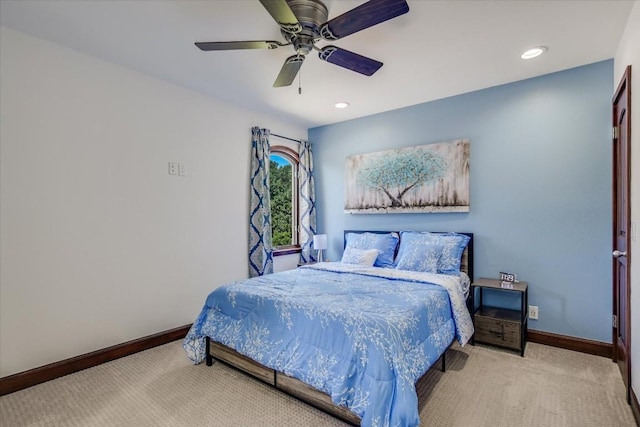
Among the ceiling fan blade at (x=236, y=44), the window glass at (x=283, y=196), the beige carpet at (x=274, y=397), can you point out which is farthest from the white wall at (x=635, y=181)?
the window glass at (x=283, y=196)

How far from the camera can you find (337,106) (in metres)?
3.78

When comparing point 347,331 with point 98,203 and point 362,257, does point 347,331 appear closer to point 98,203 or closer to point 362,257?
point 362,257

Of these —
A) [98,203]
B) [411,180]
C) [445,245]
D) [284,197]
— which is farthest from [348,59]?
[284,197]

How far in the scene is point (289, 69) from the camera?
226 centimetres

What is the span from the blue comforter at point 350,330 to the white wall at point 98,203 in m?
0.83

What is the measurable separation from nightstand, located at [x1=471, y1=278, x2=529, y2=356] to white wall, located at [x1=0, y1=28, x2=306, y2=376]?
2.70 metres

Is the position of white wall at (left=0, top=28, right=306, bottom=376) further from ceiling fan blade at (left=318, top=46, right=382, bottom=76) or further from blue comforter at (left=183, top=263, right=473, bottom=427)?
ceiling fan blade at (left=318, top=46, right=382, bottom=76)

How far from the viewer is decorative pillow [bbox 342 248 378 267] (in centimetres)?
352

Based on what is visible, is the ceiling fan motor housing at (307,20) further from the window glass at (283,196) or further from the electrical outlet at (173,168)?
the window glass at (283,196)

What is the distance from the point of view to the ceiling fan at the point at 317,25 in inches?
63.4

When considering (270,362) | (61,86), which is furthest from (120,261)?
(270,362)

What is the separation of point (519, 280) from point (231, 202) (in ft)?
10.4

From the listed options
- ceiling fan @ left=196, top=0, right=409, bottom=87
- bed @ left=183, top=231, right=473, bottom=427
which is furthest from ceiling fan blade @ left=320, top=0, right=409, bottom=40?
bed @ left=183, top=231, right=473, bottom=427

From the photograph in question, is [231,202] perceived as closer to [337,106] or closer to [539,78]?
[337,106]
